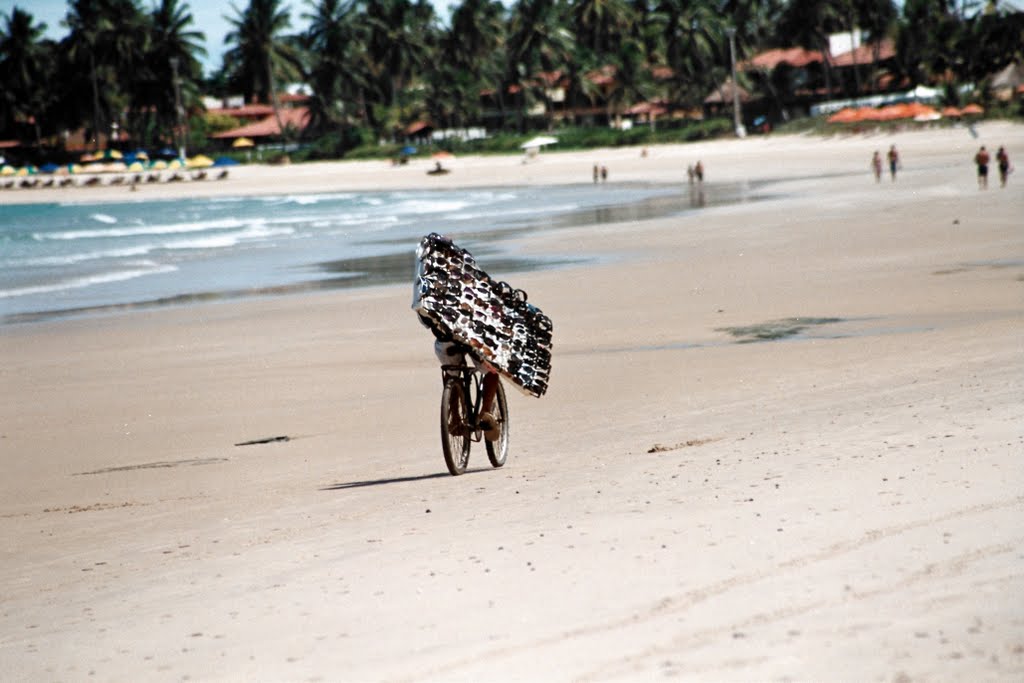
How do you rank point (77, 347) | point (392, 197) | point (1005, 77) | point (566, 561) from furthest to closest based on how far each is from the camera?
point (1005, 77) → point (392, 197) → point (77, 347) → point (566, 561)

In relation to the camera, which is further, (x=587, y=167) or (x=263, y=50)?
(x=263, y=50)

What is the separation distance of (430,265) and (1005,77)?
71.5 meters

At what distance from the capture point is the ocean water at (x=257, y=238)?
26.1 metres

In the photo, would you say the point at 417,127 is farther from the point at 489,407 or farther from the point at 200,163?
the point at 489,407

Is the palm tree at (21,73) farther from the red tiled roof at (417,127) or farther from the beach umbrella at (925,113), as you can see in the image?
the beach umbrella at (925,113)

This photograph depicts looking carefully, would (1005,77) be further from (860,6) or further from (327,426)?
(327,426)

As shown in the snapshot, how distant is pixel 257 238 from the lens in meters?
40.6

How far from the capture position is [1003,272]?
59.7ft

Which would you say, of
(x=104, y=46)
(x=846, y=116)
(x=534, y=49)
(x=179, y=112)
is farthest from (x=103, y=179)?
(x=846, y=116)

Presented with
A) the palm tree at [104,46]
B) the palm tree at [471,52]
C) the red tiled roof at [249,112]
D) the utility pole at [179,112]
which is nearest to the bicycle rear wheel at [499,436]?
the palm tree at [471,52]

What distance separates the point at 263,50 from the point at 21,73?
2768cm

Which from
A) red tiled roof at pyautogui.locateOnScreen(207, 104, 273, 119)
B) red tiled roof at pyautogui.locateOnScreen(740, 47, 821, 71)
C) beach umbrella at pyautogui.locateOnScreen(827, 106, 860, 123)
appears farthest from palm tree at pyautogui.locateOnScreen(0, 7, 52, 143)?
beach umbrella at pyautogui.locateOnScreen(827, 106, 860, 123)

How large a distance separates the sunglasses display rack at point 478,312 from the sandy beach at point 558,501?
711 mm

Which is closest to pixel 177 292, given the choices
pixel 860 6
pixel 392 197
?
pixel 392 197
